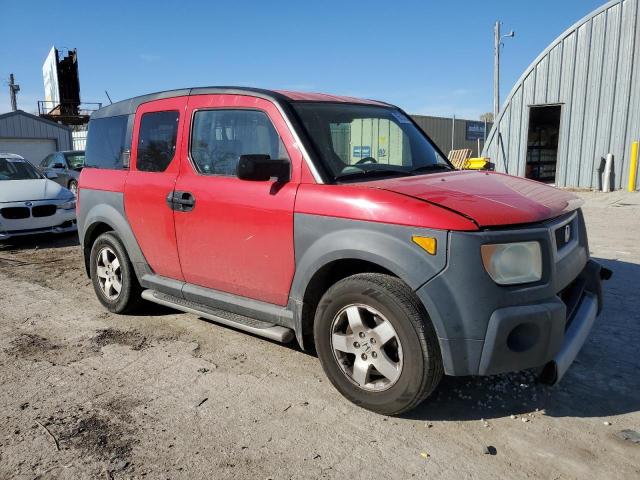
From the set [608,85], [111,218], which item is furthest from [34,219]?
[608,85]

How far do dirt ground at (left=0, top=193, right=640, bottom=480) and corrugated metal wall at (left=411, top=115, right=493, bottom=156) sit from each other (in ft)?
87.7

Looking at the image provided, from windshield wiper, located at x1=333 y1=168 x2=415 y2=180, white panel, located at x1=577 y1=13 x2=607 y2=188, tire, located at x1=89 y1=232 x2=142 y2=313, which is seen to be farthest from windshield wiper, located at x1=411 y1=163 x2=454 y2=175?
white panel, located at x1=577 y1=13 x2=607 y2=188

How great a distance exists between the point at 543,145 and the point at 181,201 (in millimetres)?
20370

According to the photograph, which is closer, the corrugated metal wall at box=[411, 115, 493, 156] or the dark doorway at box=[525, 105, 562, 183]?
the dark doorway at box=[525, 105, 562, 183]

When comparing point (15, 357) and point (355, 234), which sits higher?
point (355, 234)

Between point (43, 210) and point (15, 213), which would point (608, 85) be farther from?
point (15, 213)

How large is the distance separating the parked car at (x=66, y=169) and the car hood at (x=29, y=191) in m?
5.92

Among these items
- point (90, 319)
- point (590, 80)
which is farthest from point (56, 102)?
point (90, 319)

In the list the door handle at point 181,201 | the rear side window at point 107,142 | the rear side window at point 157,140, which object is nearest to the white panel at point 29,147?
the rear side window at point 107,142

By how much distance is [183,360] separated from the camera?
3.81 m

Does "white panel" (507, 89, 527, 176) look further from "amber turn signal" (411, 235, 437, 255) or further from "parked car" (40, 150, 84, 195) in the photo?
"amber turn signal" (411, 235, 437, 255)

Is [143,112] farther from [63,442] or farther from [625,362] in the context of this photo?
[625,362]

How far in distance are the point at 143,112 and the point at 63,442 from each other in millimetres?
2807

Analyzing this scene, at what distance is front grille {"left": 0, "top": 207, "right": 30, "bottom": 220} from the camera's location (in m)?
8.14
